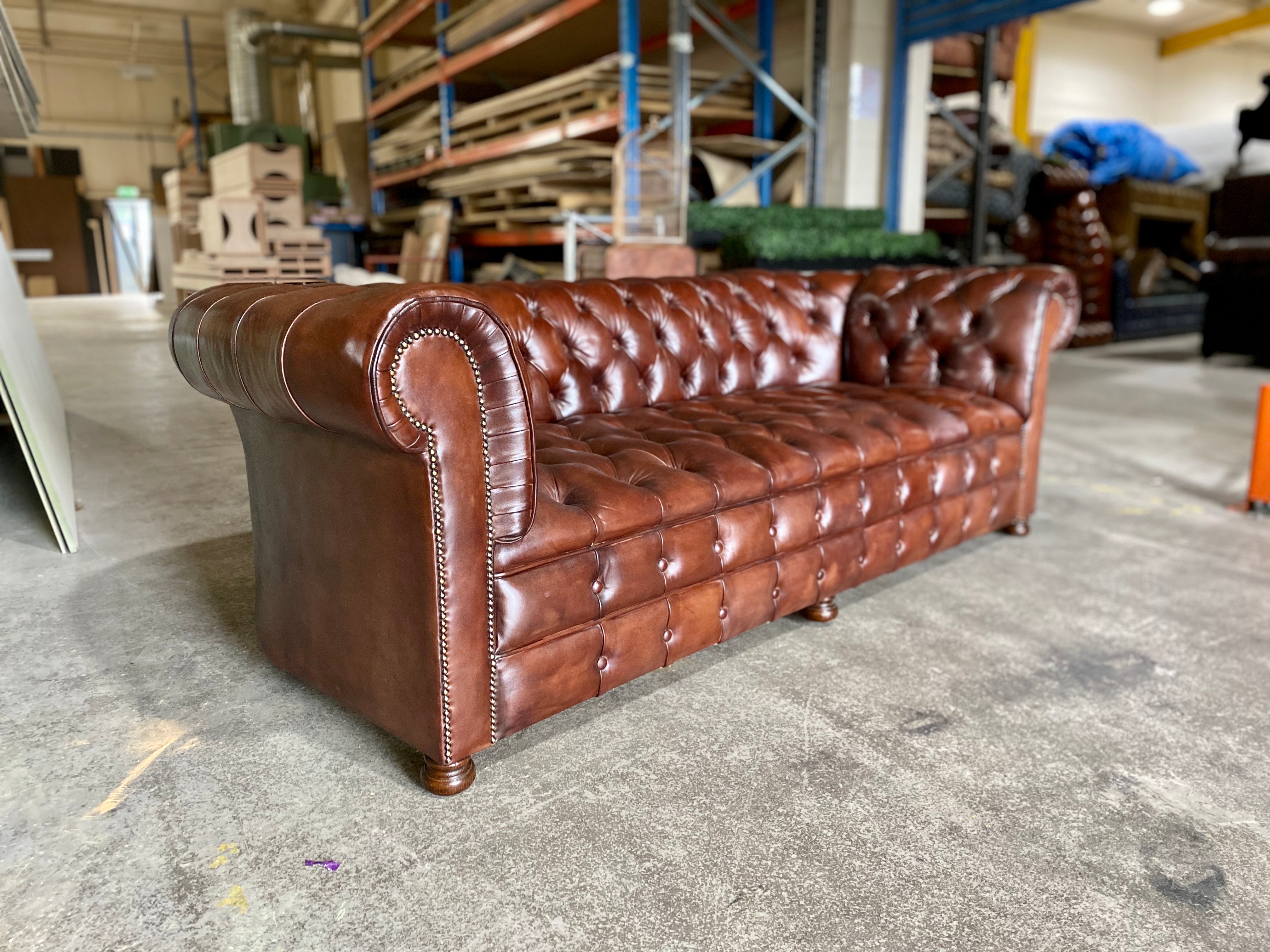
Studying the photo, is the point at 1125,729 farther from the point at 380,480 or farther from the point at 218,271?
the point at 218,271

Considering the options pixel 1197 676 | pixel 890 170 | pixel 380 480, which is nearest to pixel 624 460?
pixel 380 480

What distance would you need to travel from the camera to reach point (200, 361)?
6.00ft

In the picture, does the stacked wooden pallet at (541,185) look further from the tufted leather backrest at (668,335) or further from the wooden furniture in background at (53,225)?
the wooden furniture in background at (53,225)

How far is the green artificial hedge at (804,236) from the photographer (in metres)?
6.12

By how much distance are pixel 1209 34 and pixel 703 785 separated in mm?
17151

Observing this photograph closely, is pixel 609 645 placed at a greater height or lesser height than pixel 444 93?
lesser

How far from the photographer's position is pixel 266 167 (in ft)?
21.9

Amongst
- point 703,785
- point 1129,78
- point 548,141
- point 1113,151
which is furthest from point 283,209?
point 1129,78

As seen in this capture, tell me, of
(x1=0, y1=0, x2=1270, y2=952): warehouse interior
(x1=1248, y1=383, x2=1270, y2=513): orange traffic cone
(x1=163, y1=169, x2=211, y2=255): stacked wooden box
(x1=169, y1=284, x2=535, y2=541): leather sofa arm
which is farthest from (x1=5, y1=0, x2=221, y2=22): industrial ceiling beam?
(x1=1248, y1=383, x2=1270, y2=513): orange traffic cone

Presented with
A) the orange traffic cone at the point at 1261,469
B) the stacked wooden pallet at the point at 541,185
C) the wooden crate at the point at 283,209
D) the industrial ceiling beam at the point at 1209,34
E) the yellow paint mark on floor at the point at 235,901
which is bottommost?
the yellow paint mark on floor at the point at 235,901

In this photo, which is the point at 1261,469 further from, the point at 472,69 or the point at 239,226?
the point at 472,69

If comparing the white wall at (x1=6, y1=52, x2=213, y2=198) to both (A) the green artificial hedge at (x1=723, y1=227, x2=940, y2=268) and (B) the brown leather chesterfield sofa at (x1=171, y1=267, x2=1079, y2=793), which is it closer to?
(A) the green artificial hedge at (x1=723, y1=227, x2=940, y2=268)

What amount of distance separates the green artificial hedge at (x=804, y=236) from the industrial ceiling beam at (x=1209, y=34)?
32.8 ft

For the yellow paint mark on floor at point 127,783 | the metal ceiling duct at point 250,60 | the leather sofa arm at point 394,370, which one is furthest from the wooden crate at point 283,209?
the metal ceiling duct at point 250,60
